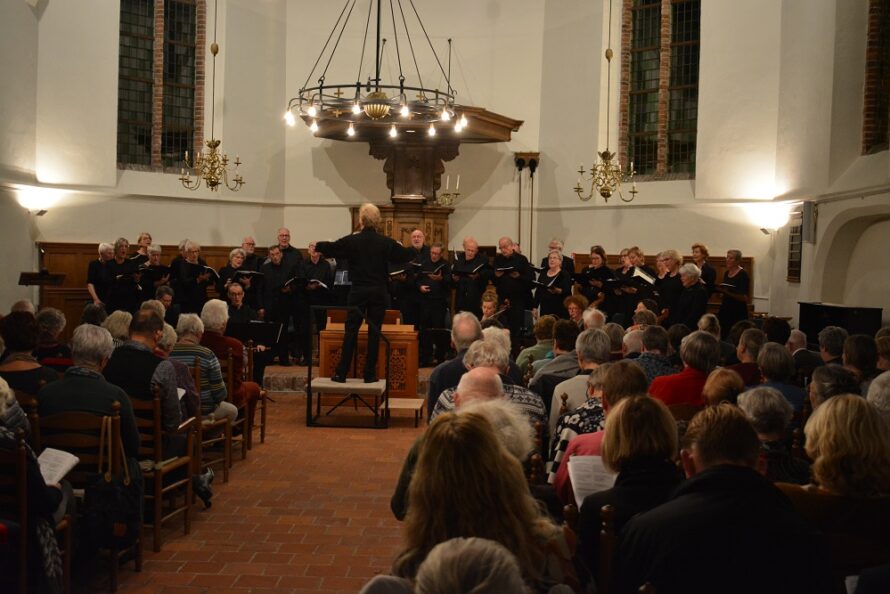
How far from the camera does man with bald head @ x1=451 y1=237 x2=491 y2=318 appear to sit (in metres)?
12.4

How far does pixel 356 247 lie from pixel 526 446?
21.2 ft

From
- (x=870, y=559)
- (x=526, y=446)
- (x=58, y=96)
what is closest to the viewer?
(x=870, y=559)

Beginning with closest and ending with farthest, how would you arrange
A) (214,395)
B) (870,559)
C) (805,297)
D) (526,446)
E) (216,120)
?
(870,559), (526,446), (214,395), (805,297), (216,120)

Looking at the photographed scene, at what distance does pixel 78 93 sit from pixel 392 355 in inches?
305

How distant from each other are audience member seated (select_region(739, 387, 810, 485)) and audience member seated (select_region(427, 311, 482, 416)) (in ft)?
8.01

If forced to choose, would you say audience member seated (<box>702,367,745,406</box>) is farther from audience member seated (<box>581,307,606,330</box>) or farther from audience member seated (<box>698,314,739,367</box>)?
audience member seated (<box>581,307,606,330</box>)

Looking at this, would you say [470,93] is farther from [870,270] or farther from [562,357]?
[562,357]

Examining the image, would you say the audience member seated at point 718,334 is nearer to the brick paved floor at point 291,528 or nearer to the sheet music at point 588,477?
the brick paved floor at point 291,528

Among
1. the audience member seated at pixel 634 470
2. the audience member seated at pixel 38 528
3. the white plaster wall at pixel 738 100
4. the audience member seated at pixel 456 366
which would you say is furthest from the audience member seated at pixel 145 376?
the white plaster wall at pixel 738 100

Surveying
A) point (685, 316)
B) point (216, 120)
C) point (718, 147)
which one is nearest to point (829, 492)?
point (685, 316)

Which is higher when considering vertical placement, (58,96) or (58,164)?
(58,96)

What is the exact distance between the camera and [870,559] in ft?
10.1

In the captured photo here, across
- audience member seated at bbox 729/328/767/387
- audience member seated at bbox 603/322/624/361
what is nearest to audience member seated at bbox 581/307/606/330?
audience member seated at bbox 603/322/624/361

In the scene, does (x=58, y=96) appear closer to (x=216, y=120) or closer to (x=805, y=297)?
(x=216, y=120)
